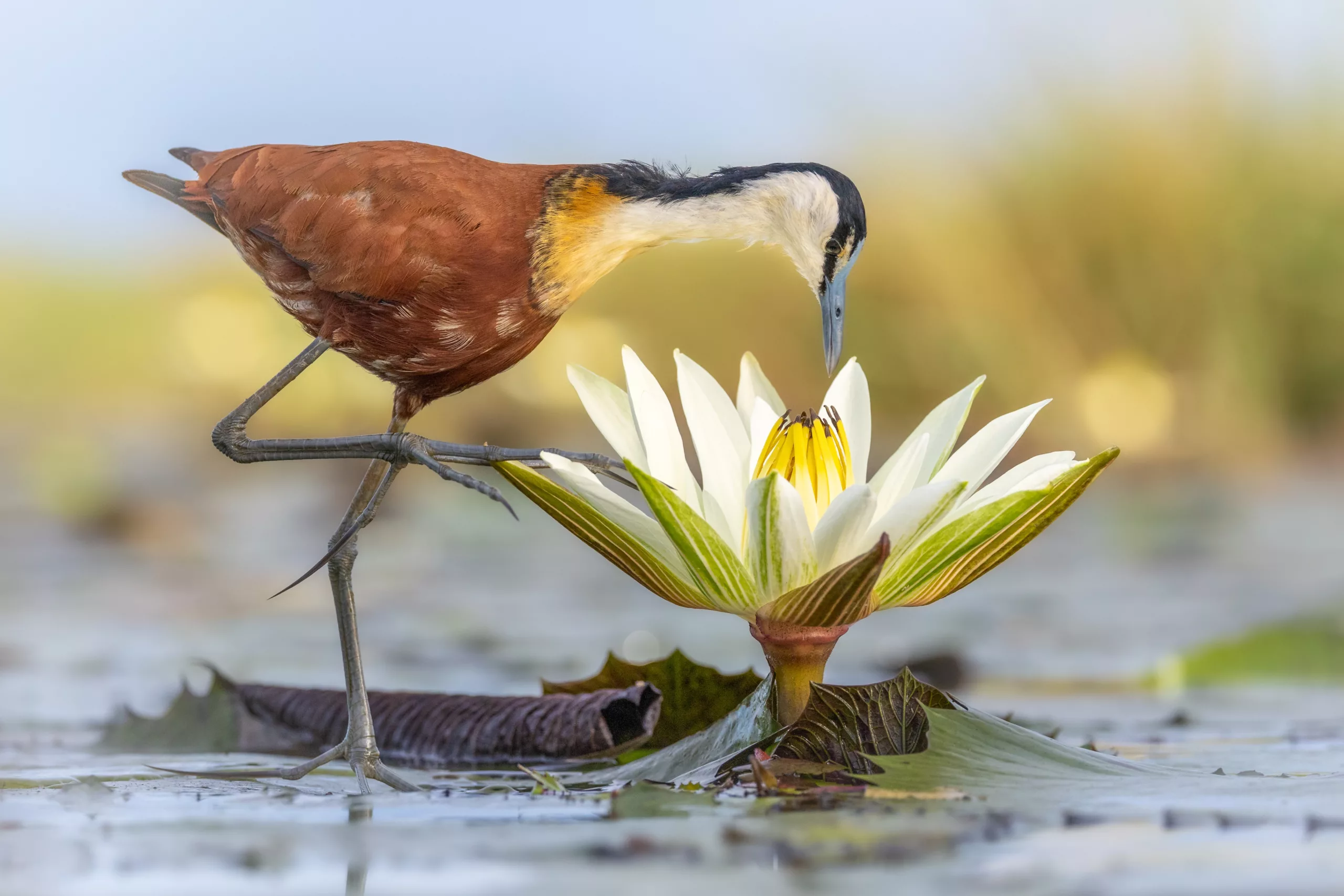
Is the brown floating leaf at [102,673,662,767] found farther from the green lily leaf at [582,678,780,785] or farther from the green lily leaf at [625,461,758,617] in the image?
the green lily leaf at [625,461,758,617]

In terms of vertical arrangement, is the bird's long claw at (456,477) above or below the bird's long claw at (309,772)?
above

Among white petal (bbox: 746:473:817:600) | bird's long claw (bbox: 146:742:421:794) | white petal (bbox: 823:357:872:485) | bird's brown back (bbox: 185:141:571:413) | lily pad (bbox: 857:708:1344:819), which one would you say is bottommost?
bird's long claw (bbox: 146:742:421:794)

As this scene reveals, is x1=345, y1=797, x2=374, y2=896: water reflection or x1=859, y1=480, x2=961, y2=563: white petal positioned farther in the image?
x1=859, y1=480, x2=961, y2=563: white petal

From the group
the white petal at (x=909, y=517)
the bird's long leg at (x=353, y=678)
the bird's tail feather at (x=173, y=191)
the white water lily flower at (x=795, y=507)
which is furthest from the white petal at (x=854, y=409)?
the bird's tail feather at (x=173, y=191)

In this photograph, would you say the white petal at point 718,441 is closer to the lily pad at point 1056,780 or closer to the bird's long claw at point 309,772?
the lily pad at point 1056,780

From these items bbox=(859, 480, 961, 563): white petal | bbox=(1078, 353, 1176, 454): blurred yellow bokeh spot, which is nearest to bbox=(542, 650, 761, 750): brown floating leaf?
bbox=(859, 480, 961, 563): white petal

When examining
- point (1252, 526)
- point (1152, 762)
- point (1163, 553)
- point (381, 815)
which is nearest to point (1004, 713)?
point (1152, 762)

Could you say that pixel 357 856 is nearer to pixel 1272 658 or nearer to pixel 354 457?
pixel 354 457
